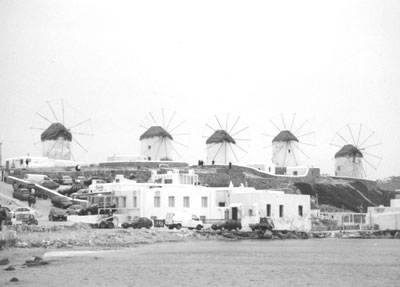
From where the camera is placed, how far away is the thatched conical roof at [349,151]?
98.2 metres

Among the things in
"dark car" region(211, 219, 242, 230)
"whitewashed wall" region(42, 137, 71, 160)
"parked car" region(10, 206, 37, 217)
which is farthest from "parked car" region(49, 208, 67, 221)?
"whitewashed wall" region(42, 137, 71, 160)

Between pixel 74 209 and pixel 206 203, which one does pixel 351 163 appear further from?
pixel 74 209

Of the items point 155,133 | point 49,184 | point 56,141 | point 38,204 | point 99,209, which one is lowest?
point 99,209

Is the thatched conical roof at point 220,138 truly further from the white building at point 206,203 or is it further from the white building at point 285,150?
the white building at point 206,203

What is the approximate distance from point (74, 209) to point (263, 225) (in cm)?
1286

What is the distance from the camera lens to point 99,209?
172ft

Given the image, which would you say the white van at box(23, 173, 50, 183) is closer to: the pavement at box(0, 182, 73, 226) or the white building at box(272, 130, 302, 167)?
the pavement at box(0, 182, 73, 226)

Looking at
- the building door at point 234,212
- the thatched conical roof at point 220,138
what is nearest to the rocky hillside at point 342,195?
the thatched conical roof at point 220,138

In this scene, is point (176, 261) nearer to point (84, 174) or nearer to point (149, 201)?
point (149, 201)

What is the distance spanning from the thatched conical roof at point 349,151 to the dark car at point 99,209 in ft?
164

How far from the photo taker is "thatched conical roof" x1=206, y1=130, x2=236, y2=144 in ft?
300

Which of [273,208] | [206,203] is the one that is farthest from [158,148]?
[273,208]

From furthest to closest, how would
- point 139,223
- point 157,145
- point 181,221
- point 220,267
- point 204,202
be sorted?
point 157,145, point 204,202, point 181,221, point 139,223, point 220,267

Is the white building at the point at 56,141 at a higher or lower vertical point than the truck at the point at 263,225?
higher
